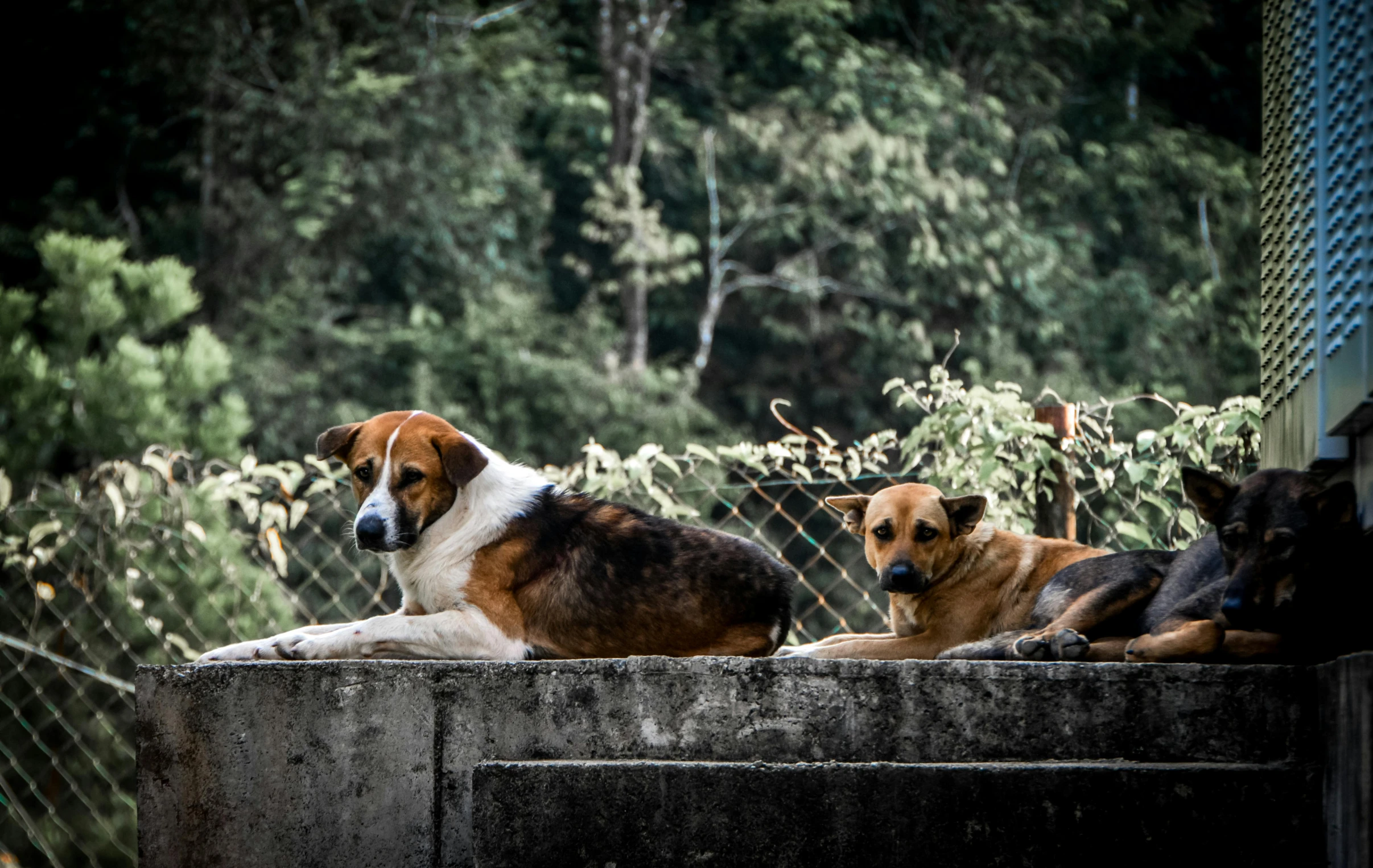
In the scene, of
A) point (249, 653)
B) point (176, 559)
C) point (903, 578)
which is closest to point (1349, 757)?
point (903, 578)

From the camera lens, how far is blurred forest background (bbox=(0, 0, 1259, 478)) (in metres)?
18.6

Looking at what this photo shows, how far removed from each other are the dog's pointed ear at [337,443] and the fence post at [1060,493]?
2.71 m

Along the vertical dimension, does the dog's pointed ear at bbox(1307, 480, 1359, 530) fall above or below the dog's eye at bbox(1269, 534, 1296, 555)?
above

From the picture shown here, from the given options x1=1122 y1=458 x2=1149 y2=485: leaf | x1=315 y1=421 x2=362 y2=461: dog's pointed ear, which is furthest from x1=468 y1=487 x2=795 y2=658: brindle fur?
x1=1122 y1=458 x2=1149 y2=485: leaf

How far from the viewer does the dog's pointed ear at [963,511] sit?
4.45 metres

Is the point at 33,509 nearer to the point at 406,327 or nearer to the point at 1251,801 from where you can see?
the point at 1251,801

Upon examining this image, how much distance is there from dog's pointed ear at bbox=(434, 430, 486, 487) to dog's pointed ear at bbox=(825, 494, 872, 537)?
1.35 m

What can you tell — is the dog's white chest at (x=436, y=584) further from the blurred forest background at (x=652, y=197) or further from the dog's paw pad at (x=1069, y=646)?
the blurred forest background at (x=652, y=197)

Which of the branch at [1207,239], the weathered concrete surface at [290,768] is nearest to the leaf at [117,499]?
the weathered concrete surface at [290,768]

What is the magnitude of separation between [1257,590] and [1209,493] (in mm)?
400

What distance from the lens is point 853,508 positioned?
4.77m

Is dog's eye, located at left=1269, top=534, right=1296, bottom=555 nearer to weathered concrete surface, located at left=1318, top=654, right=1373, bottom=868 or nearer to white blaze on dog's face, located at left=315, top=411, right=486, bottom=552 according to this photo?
weathered concrete surface, located at left=1318, top=654, right=1373, bottom=868

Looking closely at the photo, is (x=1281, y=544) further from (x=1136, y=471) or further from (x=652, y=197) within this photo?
(x=652, y=197)

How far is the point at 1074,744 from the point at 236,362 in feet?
53.1
